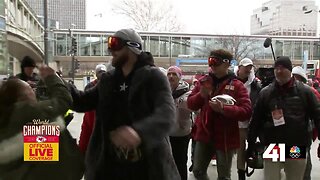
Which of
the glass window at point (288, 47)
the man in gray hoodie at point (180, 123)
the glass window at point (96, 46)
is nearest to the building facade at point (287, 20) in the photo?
the glass window at point (288, 47)

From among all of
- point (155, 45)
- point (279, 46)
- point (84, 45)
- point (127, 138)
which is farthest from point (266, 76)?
point (279, 46)

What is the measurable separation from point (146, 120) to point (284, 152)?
2161 mm

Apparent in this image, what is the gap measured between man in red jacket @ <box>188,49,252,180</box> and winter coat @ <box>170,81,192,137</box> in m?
0.82

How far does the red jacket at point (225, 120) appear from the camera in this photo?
14.6 ft

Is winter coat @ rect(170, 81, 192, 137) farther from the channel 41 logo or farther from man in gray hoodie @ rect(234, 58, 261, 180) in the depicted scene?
the channel 41 logo

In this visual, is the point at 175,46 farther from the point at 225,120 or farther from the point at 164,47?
the point at 225,120

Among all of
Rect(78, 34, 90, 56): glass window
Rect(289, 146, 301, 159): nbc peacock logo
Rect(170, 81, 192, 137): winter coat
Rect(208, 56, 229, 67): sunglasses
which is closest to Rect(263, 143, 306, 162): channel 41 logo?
Rect(289, 146, 301, 159): nbc peacock logo

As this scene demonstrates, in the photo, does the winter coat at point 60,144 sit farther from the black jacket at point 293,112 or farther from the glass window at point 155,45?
the glass window at point 155,45

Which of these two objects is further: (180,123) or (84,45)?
(84,45)

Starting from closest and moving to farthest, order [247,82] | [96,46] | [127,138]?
[127,138] → [247,82] → [96,46]

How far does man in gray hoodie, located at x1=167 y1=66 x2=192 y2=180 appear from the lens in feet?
17.9

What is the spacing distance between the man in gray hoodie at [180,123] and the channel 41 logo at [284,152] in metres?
1.34

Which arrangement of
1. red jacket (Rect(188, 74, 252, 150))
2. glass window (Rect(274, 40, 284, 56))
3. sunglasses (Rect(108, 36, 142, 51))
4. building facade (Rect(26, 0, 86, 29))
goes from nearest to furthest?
1. sunglasses (Rect(108, 36, 142, 51))
2. red jacket (Rect(188, 74, 252, 150))
3. building facade (Rect(26, 0, 86, 29))
4. glass window (Rect(274, 40, 284, 56))

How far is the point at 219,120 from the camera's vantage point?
4.49 metres
